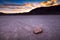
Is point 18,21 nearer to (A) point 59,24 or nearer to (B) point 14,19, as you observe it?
(B) point 14,19

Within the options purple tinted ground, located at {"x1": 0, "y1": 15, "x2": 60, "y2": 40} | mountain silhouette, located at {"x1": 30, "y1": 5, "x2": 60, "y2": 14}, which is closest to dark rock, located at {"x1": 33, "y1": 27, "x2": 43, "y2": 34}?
purple tinted ground, located at {"x1": 0, "y1": 15, "x2": 60, "y2": 40}

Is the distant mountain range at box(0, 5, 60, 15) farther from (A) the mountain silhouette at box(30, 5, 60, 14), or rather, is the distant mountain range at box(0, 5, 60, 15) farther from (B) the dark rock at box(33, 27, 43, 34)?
(B) the dark rock at box(33, 27, 43, 34)

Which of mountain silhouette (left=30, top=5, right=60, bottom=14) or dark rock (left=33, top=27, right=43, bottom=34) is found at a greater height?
mountain silhouette (left=30, top=5, right=60, bottom=14)

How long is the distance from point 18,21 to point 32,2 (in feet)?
1.04

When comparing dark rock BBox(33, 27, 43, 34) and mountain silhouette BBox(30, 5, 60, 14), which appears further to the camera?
mountain silhouette BBox(30, 5, 60, 14)

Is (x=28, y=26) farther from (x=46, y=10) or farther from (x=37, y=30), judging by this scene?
(x=46, y=10)

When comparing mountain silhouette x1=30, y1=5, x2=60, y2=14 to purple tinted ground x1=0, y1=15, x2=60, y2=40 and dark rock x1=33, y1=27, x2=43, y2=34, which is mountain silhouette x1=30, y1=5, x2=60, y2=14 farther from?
dark rock x1=33, y1=27, x2=43, y2=34

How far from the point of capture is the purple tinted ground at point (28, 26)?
1.63m

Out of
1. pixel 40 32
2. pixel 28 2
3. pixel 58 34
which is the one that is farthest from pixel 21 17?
pixel 58 34

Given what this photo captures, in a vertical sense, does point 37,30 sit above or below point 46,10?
below

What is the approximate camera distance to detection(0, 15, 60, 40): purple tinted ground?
5.34ft

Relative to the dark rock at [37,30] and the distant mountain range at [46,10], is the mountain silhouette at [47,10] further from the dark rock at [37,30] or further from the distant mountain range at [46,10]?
the dark rock at [37,30]

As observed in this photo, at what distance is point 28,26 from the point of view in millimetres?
1819

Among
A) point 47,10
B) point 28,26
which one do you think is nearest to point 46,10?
point 47,10
